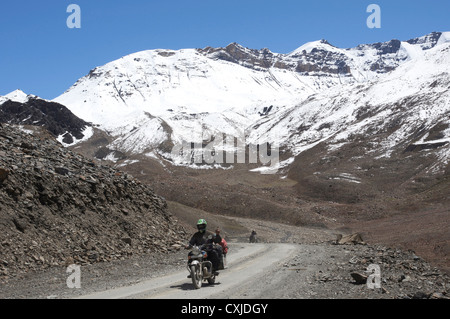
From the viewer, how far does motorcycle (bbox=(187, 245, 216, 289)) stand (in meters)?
13.0

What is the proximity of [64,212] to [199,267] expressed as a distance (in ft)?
31.9

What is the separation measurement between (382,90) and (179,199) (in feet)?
366

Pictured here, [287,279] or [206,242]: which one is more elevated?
[206,242]

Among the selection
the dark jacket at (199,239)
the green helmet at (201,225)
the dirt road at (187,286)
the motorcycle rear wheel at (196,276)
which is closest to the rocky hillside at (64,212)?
the dirt road at (187,286)

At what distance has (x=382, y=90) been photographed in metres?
156

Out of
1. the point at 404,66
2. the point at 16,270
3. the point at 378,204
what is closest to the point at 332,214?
the point at 378,204

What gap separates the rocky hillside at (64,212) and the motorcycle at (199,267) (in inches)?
263

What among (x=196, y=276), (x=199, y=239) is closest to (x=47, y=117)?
(x=199, y=239)

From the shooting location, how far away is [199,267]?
13.4 m

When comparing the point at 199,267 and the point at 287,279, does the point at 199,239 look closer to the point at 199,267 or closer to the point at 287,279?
the point at 199,267

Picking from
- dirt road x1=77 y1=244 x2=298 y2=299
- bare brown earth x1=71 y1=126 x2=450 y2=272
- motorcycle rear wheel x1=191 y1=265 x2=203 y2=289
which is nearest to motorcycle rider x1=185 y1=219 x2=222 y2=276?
dirt road x1=77 y1=244 x2=298 y2=299

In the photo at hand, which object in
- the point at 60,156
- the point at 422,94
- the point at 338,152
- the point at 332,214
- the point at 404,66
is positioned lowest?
the point at 332,214
